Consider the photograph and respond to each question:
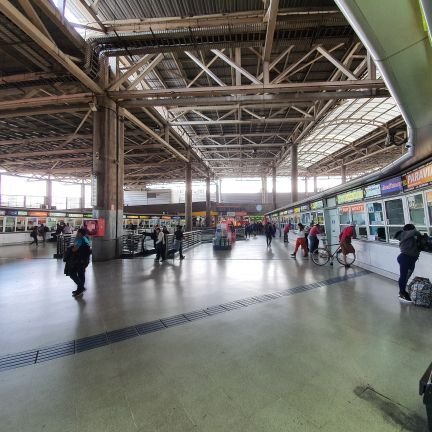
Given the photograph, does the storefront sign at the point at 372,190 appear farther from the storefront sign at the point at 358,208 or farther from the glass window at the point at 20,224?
the glass window at the point at 20,224

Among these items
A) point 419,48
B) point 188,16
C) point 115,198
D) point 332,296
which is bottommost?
point 332,296

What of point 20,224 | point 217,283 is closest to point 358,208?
point 217,283

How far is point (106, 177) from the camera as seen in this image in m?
9.29

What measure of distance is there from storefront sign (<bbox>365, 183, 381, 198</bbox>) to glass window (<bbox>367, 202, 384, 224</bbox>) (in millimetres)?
313

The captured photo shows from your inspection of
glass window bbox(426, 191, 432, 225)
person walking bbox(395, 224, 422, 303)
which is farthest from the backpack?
glass window bbox(426, 191, 432, 225)

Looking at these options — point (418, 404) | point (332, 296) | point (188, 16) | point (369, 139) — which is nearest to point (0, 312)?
point (418, 404)

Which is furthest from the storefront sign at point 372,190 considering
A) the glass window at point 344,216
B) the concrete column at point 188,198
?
the concrete column at point 188,198

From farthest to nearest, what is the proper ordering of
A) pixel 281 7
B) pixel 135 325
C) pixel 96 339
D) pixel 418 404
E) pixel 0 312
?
pixel 281 7
pixel 0 312
pixel 135 325
pixel 96 339
pixel 418 404

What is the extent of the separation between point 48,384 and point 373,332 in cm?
377

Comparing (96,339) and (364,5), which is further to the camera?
(96,339)

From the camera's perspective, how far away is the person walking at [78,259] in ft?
16.2

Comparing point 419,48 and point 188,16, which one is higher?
point 188,16

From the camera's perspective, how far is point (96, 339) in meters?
3.07

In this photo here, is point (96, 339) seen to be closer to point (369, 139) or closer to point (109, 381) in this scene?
point (109, 381)
